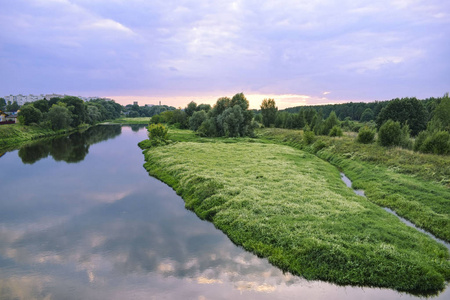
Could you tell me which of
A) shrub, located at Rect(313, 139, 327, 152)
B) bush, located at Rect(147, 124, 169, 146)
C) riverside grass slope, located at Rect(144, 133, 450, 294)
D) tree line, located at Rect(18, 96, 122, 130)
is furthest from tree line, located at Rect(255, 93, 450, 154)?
tree line, located at Rect(18, 96, 122, 130)

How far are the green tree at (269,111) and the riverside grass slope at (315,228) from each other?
238ft

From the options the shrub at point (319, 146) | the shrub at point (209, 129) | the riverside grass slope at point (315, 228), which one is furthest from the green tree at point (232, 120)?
the riverside grass slope at point (315, 228)

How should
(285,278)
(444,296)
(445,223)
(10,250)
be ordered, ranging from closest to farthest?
(444,296) < (285,278) < (10,250) < (445,223)

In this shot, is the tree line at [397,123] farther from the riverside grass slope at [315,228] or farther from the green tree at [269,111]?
the riverside grass slope at [315,228]

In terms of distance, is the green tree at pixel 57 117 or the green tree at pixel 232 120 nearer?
the green tree at pixel 232 120

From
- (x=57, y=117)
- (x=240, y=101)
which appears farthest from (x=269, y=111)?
(x=57, y=117)

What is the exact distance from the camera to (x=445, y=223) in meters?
17.3

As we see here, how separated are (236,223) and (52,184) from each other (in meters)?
23.7

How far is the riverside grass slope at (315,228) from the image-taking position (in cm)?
1241

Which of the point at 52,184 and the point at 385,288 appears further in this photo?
the point at 52,184

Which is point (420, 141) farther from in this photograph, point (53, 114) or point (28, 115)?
point (53, 114)

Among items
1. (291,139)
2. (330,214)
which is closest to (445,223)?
(330,214)

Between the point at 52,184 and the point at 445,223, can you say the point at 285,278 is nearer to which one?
the point at 445,223

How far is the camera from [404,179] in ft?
83.5
